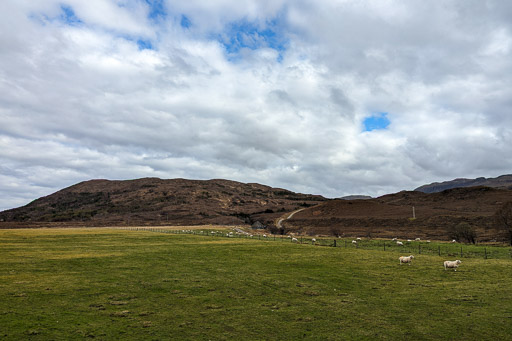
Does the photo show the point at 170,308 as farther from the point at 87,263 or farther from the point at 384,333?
the point at 87,263

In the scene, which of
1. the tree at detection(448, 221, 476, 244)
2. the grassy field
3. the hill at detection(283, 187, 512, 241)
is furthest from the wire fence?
the hill at detection(283, 187, 512, 241)

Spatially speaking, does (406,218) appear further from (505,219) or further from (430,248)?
(430,248)

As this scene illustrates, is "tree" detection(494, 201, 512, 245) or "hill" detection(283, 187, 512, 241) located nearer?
"tree" detection(494, 201, 512, 245)

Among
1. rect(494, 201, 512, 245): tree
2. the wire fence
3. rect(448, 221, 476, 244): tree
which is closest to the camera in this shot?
the wire fence

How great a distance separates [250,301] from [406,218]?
11632 cm

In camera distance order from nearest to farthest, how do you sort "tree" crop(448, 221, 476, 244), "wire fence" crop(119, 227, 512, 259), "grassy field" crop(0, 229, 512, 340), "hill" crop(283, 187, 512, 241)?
1. "grassy field" crop(0, 229, 512, 340)
2. "wire fence" crop(119, 227, 512, 259)
3. "tree" crop(448, 221, 476, 244)
4. "hill" crop(283, 187, 512, 241)

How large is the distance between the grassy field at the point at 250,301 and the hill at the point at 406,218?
226 ft

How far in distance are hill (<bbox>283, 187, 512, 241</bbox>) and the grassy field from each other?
226ft

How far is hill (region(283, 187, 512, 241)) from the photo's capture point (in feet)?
328

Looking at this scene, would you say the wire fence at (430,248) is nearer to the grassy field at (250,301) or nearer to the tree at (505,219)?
the tree at (505,219)

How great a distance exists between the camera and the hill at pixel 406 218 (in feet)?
328

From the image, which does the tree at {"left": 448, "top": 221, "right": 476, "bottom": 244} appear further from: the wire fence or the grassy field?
the grassy field

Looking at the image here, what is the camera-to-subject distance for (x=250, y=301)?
781 inches

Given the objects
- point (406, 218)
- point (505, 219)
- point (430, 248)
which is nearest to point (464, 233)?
point (505, 219)
